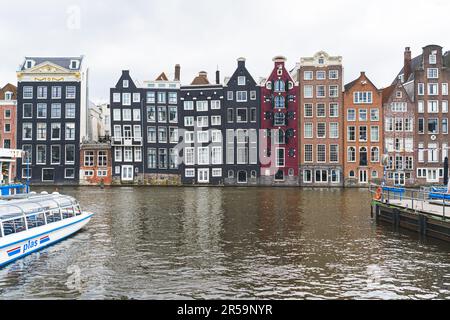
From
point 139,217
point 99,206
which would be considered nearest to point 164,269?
point 139,217

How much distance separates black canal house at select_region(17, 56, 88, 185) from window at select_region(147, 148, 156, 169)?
1309 cm

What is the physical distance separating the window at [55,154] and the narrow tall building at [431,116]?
65731 mm

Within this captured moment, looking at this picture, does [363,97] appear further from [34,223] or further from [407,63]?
[34,223]

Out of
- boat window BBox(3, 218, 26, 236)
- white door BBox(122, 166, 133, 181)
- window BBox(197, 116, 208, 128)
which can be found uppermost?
window BBox(197, 116, 208, 128)

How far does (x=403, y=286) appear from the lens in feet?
45.9

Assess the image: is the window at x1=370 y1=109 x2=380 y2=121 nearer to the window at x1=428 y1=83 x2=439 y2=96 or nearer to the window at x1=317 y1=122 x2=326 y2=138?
the window at x1=317 y1=122 x2=326 y2=138

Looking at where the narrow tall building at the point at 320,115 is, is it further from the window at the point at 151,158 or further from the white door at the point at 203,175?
the window at the point at 151,158

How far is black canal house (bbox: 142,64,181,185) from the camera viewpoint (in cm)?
7983

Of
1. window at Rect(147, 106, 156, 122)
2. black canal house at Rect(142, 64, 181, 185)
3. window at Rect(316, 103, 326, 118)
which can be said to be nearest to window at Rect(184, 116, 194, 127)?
black canal house at Rect(142, 64, 181, 185)

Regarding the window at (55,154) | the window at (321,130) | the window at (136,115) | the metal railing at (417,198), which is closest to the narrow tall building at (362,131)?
the window at (321,130)

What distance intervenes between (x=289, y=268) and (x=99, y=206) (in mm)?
26495
